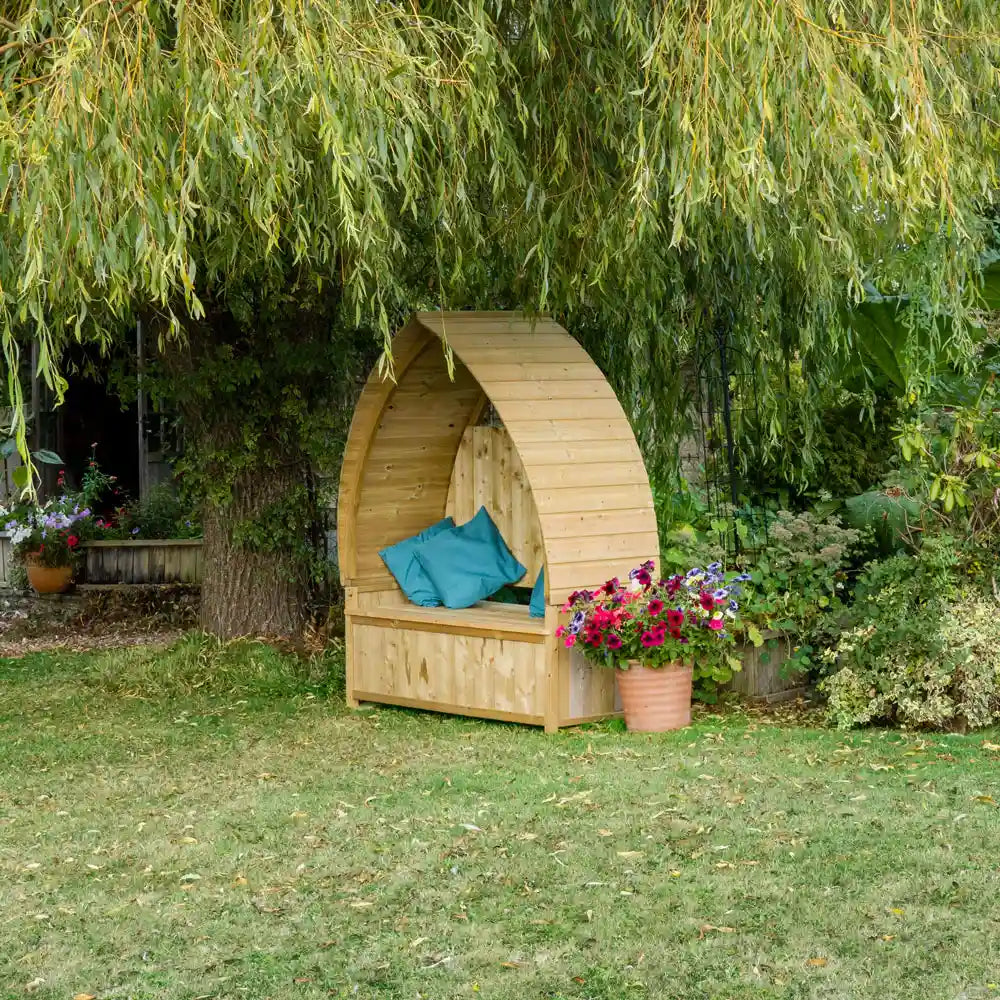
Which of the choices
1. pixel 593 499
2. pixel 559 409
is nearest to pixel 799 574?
pixel 593 499

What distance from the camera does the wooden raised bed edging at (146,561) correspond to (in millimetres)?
11711

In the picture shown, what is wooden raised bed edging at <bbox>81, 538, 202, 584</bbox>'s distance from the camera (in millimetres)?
11711

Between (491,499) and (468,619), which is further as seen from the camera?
(491,499)

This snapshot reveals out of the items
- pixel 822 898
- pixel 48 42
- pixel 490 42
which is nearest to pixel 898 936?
pixel 822 898

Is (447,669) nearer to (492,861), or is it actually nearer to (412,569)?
(412,569)

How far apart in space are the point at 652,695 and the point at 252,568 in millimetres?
3296

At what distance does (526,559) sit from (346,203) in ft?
11.4

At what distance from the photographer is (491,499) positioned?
8.34m

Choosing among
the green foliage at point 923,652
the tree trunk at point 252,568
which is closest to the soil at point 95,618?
the tree trunk at point 252,568

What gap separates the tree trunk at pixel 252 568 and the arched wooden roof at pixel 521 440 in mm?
1215

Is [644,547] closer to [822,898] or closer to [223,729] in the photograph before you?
[223,729]

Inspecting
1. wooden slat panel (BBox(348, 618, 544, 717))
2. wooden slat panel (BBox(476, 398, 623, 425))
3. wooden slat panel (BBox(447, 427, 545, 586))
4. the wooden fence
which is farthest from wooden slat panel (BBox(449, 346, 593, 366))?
the wooden fence

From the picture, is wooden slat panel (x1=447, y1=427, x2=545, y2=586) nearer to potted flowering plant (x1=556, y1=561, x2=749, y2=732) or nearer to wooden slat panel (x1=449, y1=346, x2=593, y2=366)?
wooden slat panel (x1=449, y1=346, x2=593, y2=366)

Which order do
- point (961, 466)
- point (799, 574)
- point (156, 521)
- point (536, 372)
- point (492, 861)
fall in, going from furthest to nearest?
point (156, 521) → point (799, 574) → point (536, 372) → point (961, 466) → point (492, 861)
